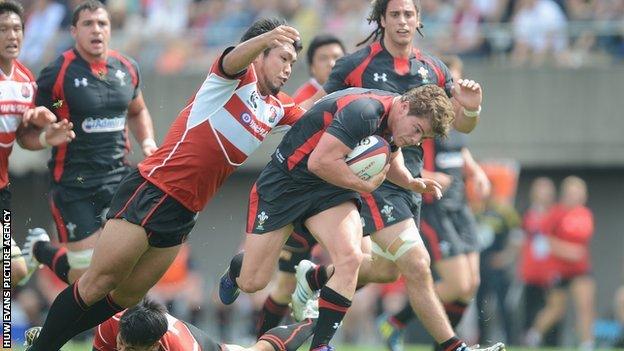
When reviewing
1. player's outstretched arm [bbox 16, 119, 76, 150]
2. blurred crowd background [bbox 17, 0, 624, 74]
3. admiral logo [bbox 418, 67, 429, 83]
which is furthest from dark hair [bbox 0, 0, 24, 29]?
blurred crowd background [bbox 17, 0, 624, 74]

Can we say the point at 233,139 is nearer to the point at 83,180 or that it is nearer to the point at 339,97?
the point at 339,97

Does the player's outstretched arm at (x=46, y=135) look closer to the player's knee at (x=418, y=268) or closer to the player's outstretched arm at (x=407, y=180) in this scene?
the player's outstretched arm at (x=407, y=180)

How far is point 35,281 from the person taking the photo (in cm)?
2005

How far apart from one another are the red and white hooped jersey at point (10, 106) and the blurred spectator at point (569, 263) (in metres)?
8.21

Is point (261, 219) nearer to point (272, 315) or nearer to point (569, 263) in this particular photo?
point (272, 315)

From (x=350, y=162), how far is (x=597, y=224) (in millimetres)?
10852

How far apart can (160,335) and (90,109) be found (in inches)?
111

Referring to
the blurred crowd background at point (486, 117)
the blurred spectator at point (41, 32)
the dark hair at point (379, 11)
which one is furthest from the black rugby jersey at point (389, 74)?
the blurred spectator at point (41, 32)

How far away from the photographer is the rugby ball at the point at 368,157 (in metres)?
9.49

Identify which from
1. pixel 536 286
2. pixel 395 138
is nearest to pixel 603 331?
pixel 536 286

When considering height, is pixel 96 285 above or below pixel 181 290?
above

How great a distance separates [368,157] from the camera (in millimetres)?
9492

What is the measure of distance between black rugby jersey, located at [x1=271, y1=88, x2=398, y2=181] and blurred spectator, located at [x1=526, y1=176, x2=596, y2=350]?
25.8 ft

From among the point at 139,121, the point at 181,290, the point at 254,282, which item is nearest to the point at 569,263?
the point at 181,290
